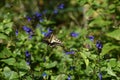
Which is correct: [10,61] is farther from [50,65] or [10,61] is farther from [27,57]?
[27,57]

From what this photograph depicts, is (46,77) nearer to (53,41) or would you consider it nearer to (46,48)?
(53,41)

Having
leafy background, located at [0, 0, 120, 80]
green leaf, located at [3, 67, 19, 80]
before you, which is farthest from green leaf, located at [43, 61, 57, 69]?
green leaf, located at [3, 67, 19, 80]

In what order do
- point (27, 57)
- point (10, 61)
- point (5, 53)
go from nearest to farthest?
1. point (10, 61)
2. point (5, 53)
3. point (27, 57)

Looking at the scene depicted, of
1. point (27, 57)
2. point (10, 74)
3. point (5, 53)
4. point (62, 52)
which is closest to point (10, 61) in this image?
point (5, 53)

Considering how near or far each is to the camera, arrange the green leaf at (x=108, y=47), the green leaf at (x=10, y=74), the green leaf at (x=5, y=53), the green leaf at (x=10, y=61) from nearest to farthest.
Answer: the green leaf at (x=10, y=74) → the green leaf at (x=10, y=61) → the green leaf at (x=5, y=53) → the green leaf at (x=108, y=47)

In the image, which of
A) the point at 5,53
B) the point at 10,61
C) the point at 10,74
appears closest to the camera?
the point at 10,74

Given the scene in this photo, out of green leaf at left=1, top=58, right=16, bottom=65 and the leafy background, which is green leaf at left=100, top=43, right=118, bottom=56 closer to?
the leafy background

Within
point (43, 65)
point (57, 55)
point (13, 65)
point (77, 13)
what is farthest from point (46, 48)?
point (77, 13)

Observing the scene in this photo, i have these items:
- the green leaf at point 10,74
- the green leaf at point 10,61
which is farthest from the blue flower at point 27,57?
the green leaf at point 10,74

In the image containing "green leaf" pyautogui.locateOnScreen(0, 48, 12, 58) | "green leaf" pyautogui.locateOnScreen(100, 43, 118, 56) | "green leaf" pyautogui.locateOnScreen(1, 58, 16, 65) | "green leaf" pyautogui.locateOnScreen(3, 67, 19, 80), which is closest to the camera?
"green leaf" pyautogui.locateOnScreen(3, 67, 19, 80)

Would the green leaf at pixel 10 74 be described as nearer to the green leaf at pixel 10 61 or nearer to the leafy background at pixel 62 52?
the leafy background at pixel 62 52

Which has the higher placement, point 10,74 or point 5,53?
point 5,53
